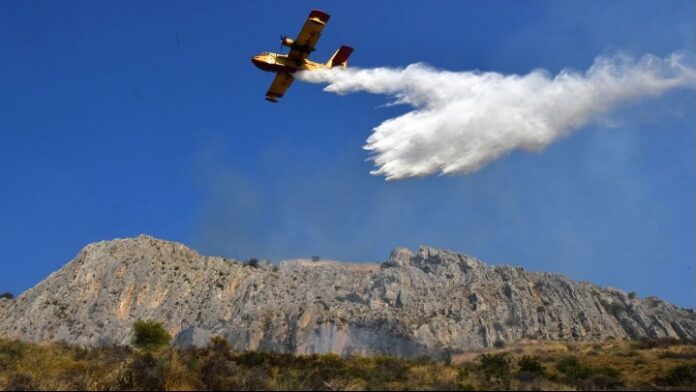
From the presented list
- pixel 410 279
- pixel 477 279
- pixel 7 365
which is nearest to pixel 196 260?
pixel 410 279

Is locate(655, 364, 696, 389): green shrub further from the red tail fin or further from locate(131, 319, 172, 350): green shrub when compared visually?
locate(131, 319, 172, 350): green shrub

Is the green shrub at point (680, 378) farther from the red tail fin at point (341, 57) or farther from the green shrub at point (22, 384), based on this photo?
the red tail fin at point (341, 57)

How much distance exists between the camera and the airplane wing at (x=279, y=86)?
3522 centimetres

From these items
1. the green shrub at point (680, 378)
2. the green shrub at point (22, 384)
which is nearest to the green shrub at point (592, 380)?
the green shrub at point (680, 378)

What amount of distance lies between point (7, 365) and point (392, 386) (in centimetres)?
1557

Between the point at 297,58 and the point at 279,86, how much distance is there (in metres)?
2.60

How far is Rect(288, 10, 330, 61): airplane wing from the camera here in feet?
102

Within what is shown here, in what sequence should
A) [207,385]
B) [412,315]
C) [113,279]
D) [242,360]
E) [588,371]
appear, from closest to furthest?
[207,385] < [242,360] < [588,371] < [412,315] < [113,279]

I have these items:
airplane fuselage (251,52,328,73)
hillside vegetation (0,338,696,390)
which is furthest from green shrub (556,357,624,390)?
airplane fuselage (251,52,328,73)

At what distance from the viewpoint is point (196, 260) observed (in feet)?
315

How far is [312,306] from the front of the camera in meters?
77.6

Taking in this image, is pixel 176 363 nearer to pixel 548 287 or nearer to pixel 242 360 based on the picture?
pixel 242 360

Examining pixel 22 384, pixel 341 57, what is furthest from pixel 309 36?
pixel 22 384

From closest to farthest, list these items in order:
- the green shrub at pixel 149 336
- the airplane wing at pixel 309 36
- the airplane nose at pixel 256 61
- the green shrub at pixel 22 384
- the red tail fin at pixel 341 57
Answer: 1. the green shrub at pixel 22 384
2. the airplane wing at pixel 309 36
3. the airplane nose at pixel 256 61
4. the green shrub at pixel 149 336
5. the red tail fin at pixel 341 57
